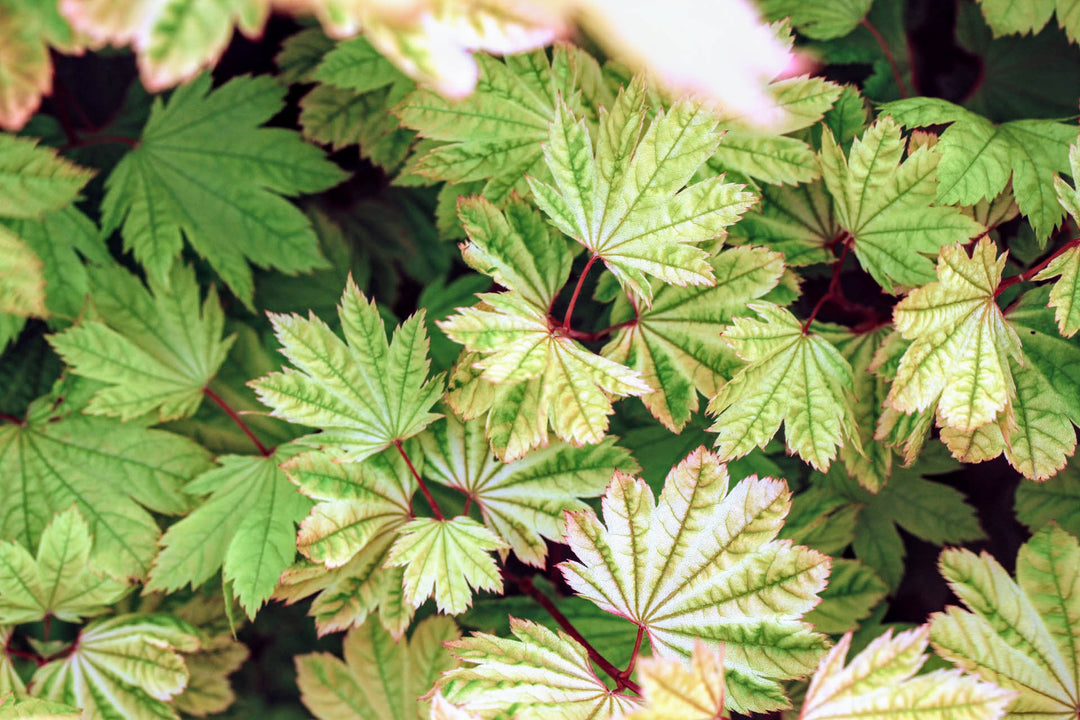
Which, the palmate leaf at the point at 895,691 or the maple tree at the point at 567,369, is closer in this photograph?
the palmate leaf at the point at 895,691

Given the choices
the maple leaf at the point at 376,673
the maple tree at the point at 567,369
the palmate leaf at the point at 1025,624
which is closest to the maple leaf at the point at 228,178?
the maple tree at the point at 567,369

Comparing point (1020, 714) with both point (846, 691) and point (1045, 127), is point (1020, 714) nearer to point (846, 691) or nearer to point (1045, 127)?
point (846, 691)

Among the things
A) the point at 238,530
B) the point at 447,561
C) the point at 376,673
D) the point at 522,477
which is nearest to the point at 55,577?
the point at 238,530

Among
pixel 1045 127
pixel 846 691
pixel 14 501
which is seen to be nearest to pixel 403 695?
pixel 14 501

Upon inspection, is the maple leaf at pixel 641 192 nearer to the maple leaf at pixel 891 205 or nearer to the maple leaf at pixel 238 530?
the maple leaf at pixel 891 205

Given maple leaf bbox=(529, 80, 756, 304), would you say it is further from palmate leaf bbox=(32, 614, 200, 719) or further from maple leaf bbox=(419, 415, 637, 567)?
palmate leaf bbox=(32, 614, 200, 719)
